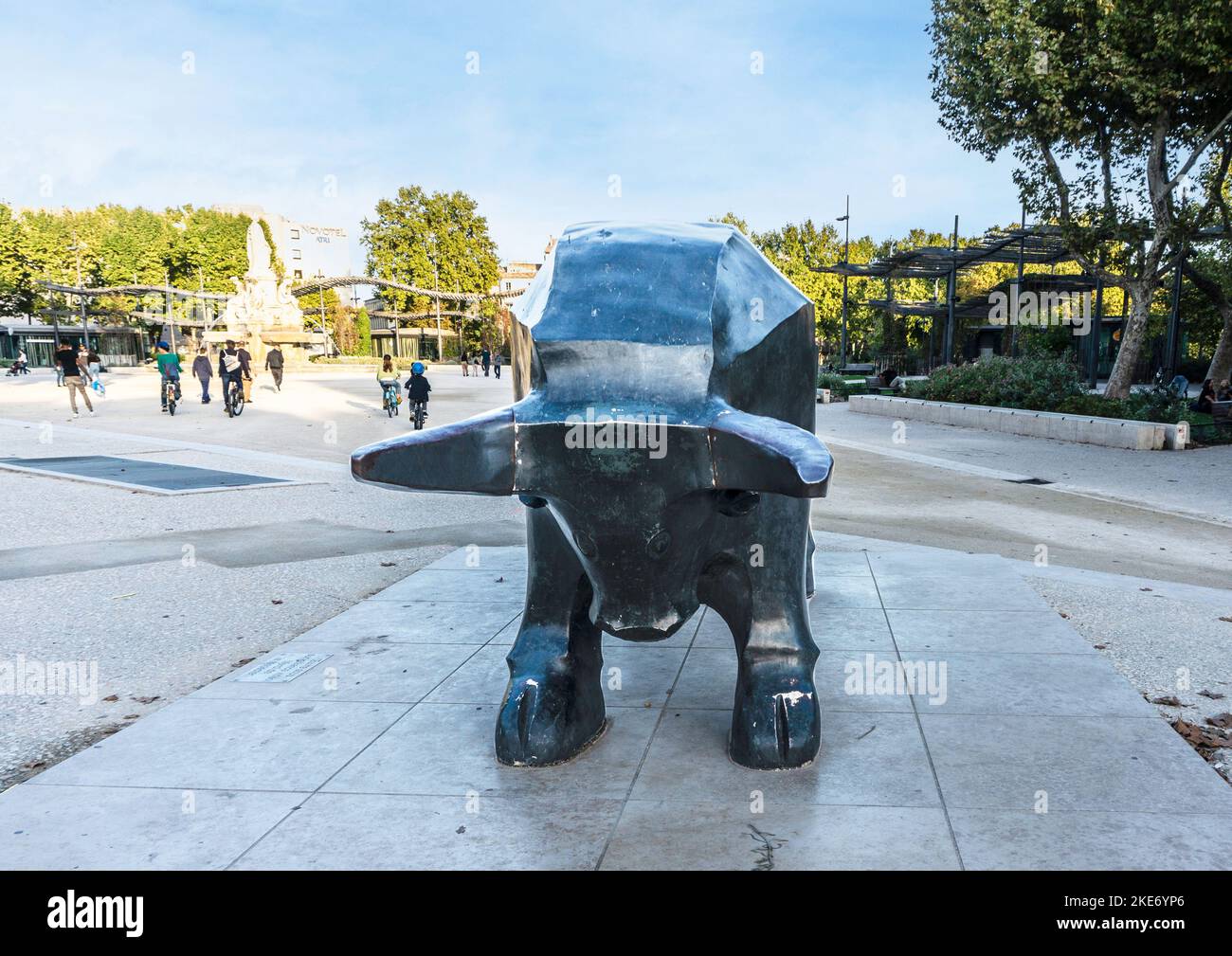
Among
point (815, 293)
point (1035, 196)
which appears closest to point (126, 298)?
point (815, 293)

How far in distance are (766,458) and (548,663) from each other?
62.7 inches

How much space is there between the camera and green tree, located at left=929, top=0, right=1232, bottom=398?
15148 millimetres

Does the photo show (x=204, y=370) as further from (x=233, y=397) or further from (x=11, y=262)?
(x=11, y=262)

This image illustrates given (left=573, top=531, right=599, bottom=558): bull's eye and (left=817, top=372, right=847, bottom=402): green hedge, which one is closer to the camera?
(left=573, top=531, right=599, bottom=558): bull's eye

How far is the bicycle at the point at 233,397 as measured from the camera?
19.4 meters

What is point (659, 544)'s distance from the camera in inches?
93.3

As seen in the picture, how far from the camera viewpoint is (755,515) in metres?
3.21

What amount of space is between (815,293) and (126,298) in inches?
2004

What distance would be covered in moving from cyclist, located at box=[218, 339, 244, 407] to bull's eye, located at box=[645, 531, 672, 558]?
18454 millimetres

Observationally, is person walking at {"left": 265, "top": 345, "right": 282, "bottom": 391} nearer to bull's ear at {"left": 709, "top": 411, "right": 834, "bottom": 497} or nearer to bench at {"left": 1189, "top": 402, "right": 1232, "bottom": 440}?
bench at {"left": 1189, "top": 402, "right": 1232, "bottom": 440}

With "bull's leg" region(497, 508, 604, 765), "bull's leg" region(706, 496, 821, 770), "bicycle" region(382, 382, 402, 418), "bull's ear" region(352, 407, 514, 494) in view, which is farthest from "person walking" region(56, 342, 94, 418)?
"bull's ear" region(352, 407, 514, 494)

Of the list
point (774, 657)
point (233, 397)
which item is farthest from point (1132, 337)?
point (233, 397)

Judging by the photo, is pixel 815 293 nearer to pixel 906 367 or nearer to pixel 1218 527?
pixel 906 367

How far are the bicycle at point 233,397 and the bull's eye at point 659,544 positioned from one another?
62.9 ft
